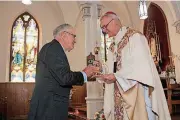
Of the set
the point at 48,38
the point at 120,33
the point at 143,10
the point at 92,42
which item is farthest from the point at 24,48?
the point at 120,33

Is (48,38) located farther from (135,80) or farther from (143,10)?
(135,80)

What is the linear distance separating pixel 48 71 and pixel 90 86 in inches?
168

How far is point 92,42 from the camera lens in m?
6.84

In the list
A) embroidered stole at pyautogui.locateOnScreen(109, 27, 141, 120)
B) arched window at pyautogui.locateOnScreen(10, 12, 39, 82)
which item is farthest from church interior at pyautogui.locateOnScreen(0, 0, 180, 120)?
embroidered stole at pyautogui.locateOnScreen(109, 27, 141, 120)

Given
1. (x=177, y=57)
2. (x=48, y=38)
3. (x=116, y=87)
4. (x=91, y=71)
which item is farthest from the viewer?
(x=48, y=38)

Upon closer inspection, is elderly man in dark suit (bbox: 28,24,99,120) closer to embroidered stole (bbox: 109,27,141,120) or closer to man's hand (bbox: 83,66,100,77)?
man's hand (bbox: 83,66,100,77)

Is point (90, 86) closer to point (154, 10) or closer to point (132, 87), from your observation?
point (132, 87)

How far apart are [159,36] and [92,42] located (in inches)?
161

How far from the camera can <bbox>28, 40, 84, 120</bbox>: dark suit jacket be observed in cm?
221

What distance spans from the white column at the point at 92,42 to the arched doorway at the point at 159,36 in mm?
3626

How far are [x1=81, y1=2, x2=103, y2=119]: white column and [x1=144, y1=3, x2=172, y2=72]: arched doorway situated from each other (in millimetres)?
3626

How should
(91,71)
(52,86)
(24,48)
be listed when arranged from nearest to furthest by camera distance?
1. (52,86)
2. (91,71)
3. (24,48)

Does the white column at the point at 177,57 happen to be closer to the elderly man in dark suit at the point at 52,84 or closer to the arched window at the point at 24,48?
Result: the arched window at the point at 24,48

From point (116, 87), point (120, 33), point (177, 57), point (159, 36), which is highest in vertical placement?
point (159, 36)
